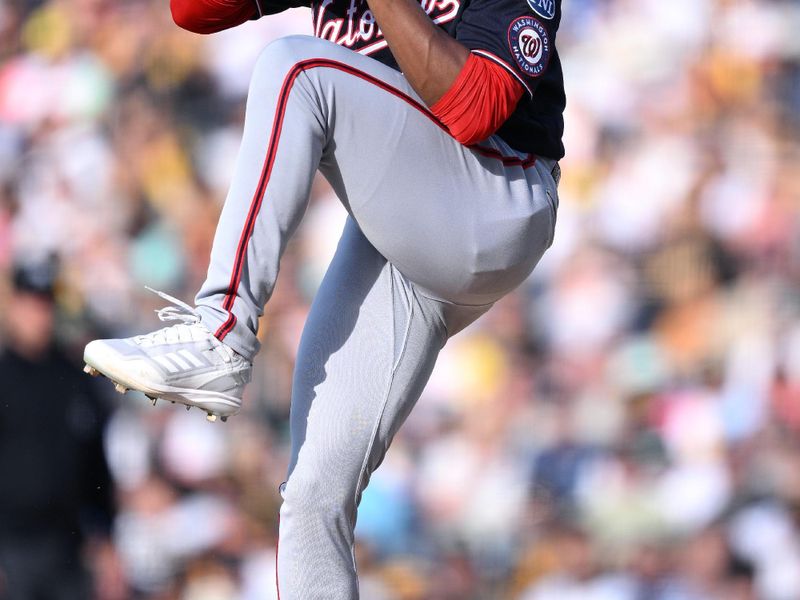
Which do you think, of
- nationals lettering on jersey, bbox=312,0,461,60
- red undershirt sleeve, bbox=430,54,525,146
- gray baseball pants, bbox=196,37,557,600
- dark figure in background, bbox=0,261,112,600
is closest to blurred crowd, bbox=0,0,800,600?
dark figure in background, bbox=0,261,112,600

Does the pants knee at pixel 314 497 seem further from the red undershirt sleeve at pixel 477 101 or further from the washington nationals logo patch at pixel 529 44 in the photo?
the washington nationals logo patch at pixel 529 44

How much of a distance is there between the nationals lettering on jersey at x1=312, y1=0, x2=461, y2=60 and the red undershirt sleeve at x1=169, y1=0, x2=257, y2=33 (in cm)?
13

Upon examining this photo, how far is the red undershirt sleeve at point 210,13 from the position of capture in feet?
A: 6.23

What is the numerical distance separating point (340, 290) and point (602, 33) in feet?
8.24

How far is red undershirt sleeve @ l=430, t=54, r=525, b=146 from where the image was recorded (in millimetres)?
1637

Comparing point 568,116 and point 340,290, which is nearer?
point 340,290

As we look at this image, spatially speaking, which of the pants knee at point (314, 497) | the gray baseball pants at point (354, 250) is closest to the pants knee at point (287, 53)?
the gray baseball pants at point (354, 250)

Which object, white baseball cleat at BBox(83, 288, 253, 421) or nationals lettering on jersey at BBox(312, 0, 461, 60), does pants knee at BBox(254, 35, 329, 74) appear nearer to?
nationals lettering on jersey at BBox(312, 0, 461, 60)

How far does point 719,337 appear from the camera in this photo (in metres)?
3.83

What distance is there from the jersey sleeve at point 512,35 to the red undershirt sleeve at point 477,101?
29mm

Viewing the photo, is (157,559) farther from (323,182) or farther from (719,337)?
(719,337)

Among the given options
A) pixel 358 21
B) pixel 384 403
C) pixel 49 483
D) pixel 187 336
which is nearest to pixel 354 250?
pixel 384 403

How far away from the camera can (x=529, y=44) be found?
174cm

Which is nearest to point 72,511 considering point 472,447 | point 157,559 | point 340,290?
point 157,559
